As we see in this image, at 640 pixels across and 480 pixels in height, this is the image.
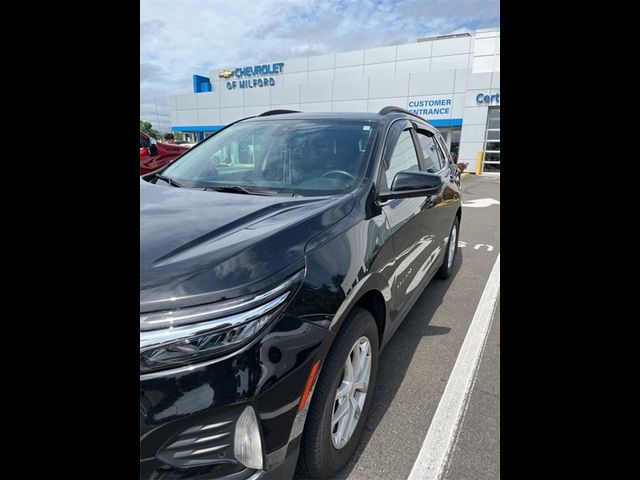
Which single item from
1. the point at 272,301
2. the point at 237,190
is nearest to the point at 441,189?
the point at 237,190

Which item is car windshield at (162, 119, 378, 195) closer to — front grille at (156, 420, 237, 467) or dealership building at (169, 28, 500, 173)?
front grille at (156, 420, 237, 467)

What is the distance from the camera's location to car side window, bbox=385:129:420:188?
256 centimetres

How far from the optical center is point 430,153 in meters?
3.83

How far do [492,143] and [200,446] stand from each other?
23.2 metres

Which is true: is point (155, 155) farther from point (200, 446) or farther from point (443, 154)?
point (200, 446)

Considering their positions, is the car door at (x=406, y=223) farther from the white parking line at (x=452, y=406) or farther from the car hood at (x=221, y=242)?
the white parking line at (x=452, y=406)

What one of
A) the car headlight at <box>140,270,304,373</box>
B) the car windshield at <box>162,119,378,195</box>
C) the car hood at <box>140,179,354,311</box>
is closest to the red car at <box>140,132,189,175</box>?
the car windshield at <box>162,119,378,195</box>
